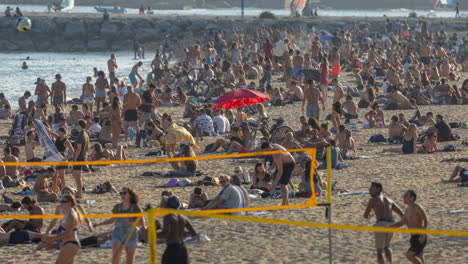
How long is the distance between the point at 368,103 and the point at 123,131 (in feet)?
23.7

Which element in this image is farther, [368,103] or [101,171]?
[368,103]

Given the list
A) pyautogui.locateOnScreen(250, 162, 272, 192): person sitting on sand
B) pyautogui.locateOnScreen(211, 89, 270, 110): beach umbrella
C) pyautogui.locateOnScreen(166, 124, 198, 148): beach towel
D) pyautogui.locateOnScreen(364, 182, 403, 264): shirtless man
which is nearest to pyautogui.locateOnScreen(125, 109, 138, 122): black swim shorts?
pyautogui.locateOnScreen(211, 89, 270, 110): beach umbrella

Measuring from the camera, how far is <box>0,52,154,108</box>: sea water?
41.9 m

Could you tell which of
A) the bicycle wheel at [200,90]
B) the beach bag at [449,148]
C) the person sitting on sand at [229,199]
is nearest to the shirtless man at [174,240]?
the person sitting on sand at [229,199]

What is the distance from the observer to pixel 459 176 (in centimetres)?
1452

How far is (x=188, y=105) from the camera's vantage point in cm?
2333

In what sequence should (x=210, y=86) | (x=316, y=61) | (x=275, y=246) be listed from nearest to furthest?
(x=275, y=246)
(x=210, y=86)
(x=316, y=61)

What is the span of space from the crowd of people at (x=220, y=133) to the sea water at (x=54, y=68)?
912 centimetres

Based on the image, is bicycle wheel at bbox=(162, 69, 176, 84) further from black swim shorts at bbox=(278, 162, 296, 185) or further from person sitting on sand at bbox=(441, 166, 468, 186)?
black swim shorts at bbox=(278, 162, 296, 185)

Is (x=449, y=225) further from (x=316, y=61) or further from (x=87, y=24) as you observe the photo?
(x=87, y=24)

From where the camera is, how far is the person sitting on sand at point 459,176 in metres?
14.0

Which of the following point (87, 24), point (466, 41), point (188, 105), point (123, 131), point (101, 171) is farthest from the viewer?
point (87, 24)

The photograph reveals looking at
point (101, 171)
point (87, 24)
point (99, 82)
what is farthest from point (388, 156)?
point (87, 24)

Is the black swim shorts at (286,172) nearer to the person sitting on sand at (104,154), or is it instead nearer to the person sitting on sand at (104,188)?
the person sitting on sand at (104,188)
